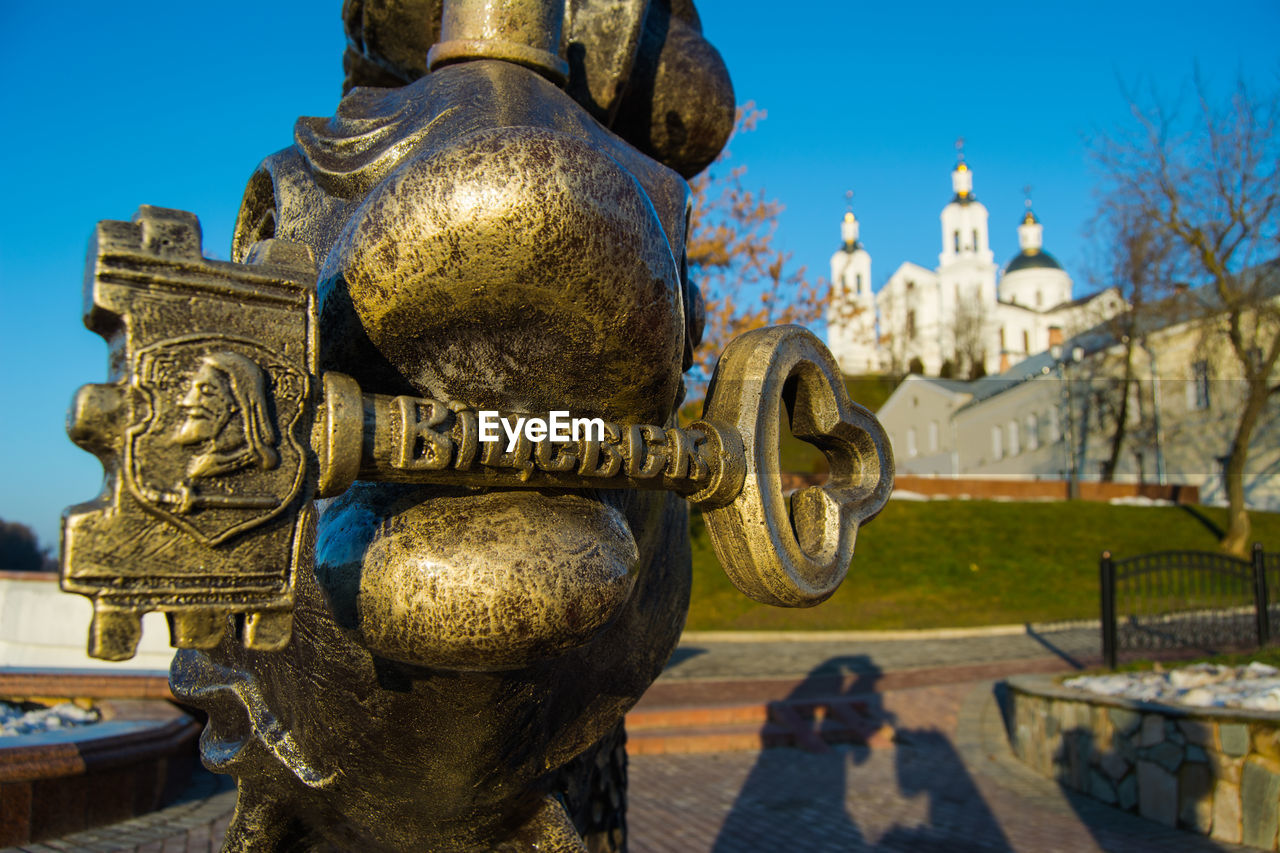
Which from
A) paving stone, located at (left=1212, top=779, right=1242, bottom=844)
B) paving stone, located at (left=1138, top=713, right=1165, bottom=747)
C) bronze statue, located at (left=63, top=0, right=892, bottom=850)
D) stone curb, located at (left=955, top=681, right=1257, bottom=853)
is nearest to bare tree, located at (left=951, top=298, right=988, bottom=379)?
stone curb, located at (left=955, top=681, right=1257, bottom=853)

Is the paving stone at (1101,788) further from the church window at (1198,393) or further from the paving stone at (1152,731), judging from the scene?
the church window at (1198,393)

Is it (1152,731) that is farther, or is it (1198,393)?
(1198,393)

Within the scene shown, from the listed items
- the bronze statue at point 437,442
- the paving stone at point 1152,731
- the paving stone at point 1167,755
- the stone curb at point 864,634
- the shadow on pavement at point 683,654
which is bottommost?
the shadow on pavement at point 683,654

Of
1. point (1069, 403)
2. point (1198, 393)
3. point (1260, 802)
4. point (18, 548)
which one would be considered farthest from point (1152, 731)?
point (1198, 393)

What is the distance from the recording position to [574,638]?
111 cm

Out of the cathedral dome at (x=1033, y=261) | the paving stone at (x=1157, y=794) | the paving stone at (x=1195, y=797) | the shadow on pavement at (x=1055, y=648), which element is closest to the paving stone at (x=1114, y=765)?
the paving stone at (x=1157, y=794)

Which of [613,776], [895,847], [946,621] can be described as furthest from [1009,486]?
[613,776]

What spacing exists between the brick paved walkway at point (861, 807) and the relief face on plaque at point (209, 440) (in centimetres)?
559

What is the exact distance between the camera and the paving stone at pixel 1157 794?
721 cm

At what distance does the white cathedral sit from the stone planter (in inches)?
2652

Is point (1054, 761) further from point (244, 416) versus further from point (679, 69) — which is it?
point (244, 416)

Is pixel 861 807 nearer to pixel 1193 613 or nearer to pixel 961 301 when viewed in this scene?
pixel 1193 613

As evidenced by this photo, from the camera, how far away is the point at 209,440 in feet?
2.86

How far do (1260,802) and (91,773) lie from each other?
24.3ft
